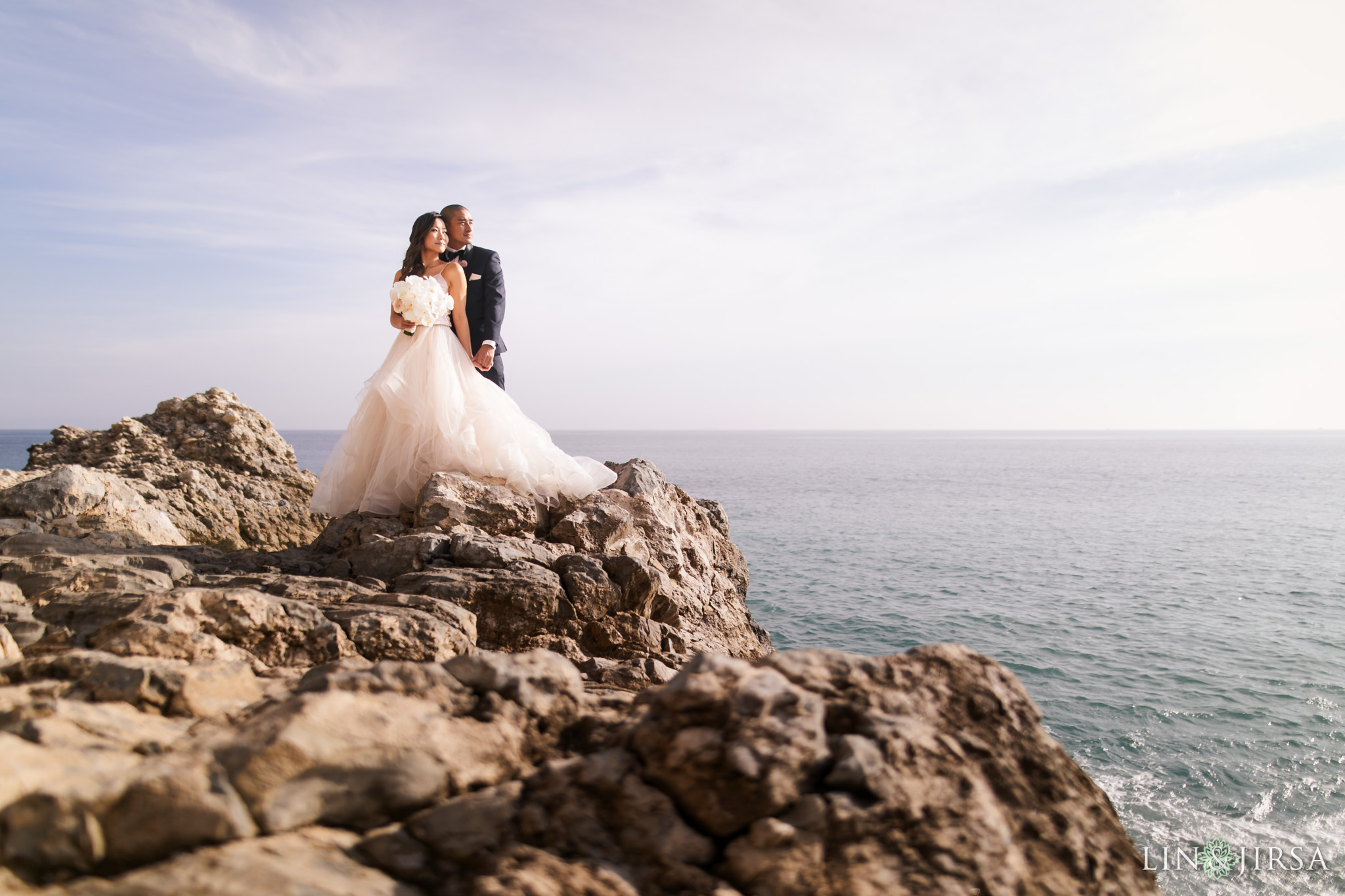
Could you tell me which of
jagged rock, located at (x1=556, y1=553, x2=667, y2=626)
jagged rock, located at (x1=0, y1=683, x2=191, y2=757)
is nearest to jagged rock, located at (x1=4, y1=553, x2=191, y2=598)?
jagged rock, located at (x1=0, y1=683, x2=191, y2=757)

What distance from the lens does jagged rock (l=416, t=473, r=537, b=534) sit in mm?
6449

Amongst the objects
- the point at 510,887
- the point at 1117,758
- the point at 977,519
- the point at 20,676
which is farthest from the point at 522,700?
the point at 977,519

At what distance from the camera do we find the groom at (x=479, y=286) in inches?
327

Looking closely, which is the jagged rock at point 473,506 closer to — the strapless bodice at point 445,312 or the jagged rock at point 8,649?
the strapless bodice at point 445,312

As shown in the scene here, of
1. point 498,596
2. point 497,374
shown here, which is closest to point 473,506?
point 498,596

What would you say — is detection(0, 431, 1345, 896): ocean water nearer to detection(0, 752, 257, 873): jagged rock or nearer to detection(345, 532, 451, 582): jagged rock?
detection(345, 532, 451, 582): jagged rock

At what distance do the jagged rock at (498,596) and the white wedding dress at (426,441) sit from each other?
6.86ft

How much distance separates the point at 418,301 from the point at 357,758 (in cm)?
616

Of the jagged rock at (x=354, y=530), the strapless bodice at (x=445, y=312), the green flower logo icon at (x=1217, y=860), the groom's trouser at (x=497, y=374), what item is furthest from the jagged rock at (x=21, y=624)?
the green flower logo icon at (x=1217, y=860)

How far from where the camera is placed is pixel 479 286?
8.54 metres

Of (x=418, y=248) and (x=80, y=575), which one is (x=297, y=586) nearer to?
(x=80, y=575)

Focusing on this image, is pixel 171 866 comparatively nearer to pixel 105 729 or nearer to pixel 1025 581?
pixel 105 729

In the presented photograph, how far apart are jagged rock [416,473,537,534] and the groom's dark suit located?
6.60 ft

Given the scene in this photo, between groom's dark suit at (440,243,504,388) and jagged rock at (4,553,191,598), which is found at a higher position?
groom's dark suit at (440,243,504,388)
